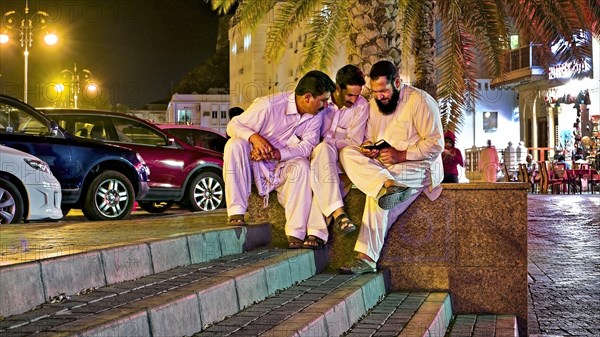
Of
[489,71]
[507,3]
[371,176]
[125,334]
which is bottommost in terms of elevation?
[125,334]

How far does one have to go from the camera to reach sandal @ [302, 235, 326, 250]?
26.2 ft

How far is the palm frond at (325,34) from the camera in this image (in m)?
12.7

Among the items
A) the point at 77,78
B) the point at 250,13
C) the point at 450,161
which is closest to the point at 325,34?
the point at 250,13

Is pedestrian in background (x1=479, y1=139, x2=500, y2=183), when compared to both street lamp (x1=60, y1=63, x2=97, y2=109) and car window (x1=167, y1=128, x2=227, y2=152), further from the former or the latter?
street lamp (x1=60, y1=63, x2=97, y2=109)

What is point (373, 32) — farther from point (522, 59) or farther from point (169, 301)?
point (522, 59)

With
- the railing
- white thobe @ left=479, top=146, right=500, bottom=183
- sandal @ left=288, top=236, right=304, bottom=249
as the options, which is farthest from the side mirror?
the railing

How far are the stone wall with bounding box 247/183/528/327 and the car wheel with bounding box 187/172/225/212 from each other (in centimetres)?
803

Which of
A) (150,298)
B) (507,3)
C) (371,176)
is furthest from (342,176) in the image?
(507,3)

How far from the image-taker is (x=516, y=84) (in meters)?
43.5

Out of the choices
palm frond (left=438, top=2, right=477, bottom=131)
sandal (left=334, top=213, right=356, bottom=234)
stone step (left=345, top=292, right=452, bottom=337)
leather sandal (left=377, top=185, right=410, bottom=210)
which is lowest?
stone step (left=345, top=292, right=452, bottom=337)

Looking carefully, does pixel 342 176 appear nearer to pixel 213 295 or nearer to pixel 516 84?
pixel 213 295

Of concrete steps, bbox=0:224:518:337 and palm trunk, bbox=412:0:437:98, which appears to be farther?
palm trunk, bbox=412:0:437:98

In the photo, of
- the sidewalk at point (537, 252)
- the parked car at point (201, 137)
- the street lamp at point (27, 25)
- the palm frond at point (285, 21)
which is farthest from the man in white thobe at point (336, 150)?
the street lamp at point (27, 25)

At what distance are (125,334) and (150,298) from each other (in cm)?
71
